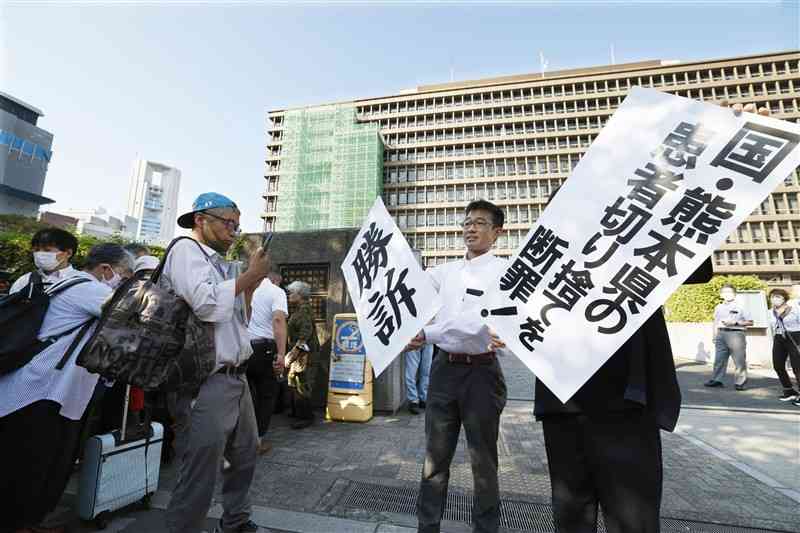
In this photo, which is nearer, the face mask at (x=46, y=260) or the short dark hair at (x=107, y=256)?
the face mask at (x=46, y=260)

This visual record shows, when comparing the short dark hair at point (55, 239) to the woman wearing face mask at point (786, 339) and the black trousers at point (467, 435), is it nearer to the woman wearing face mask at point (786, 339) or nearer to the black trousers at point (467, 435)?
the black trousers at point (467, 435)

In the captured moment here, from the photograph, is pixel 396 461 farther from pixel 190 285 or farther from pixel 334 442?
pixel 190 285

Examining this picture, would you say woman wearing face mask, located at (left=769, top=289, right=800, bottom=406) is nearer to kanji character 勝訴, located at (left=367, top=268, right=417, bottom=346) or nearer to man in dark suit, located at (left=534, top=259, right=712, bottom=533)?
man in dark suit, located at (left=534, top=259, right=712, bottom=533)

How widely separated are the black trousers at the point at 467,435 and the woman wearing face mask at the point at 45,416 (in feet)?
8.11

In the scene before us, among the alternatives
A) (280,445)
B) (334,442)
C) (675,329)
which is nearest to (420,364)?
(334,442)

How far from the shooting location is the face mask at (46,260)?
272 centimetres

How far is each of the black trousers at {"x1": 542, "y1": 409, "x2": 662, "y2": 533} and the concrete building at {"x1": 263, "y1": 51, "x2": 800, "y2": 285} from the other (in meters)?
51.7

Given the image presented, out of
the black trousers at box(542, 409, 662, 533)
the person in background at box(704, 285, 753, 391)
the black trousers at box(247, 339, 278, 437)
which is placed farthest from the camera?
the person in background at box(704, 285, 753, 391)

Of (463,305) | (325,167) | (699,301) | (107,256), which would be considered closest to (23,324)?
(107,256)

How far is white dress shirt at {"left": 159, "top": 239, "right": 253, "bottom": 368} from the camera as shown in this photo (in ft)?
6.56

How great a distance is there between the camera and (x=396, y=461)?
3893 millimetres

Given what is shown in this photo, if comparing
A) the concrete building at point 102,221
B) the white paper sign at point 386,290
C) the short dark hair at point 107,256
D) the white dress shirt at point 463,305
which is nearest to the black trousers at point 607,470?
the white dress shirt at point 463,305

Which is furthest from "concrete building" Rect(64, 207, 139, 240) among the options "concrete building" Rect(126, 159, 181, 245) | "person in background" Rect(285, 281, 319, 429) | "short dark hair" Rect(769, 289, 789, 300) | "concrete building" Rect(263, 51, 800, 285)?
"short dark hair" Rect(769, 289, 789, 300)

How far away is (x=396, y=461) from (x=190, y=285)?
3.01 metres
